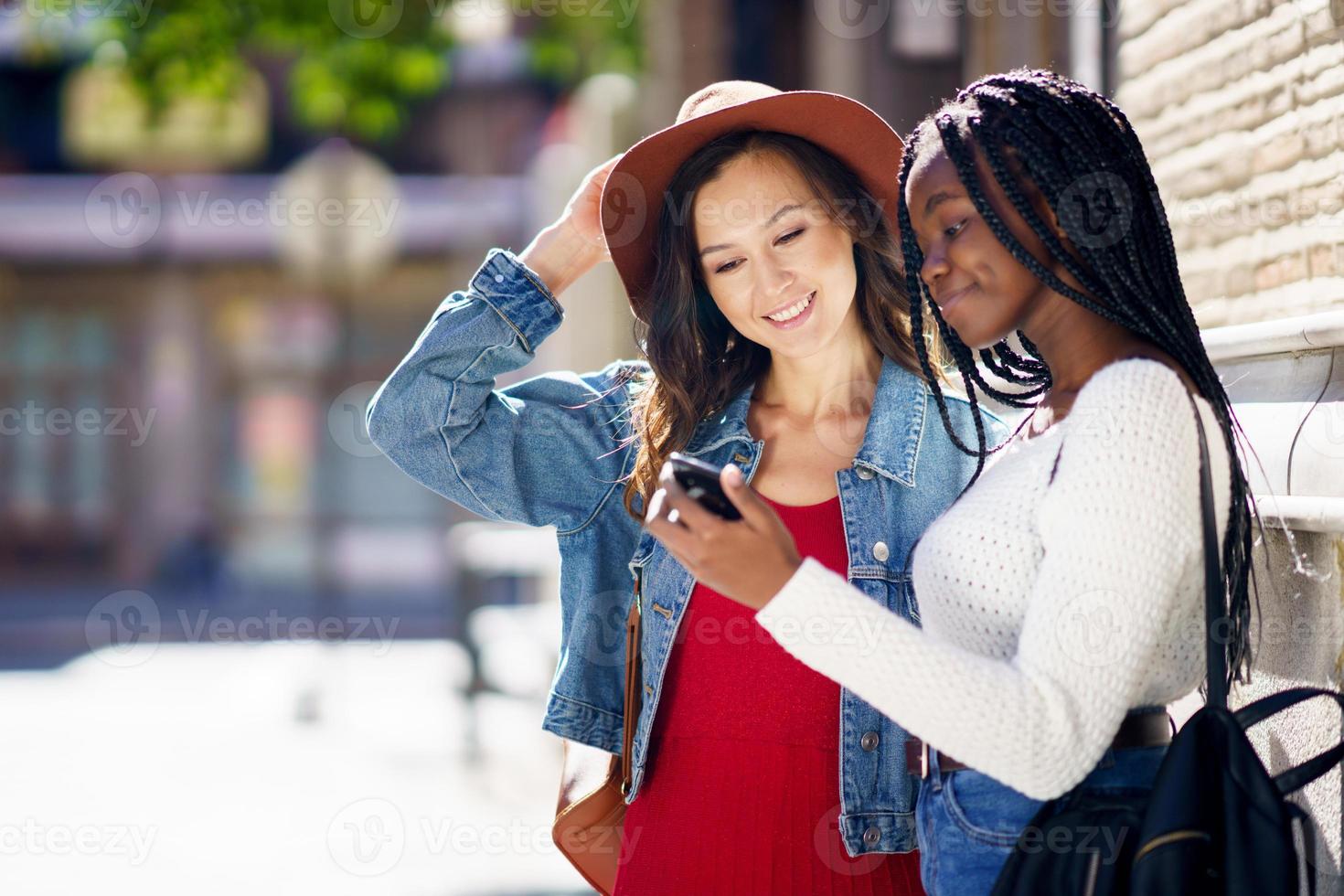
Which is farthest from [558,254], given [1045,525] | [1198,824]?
[1198,824]

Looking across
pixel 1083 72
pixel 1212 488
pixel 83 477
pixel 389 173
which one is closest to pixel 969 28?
pixel 1083 72

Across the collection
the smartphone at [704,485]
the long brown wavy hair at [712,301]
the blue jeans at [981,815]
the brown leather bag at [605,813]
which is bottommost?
the brown leather bag at [605,813]

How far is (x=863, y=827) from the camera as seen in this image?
2078mm

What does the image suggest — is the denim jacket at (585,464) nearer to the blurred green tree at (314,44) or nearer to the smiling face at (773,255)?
the smiling face at (773,255)

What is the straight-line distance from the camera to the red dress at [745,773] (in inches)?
82.4

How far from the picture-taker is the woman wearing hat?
213 centimetres

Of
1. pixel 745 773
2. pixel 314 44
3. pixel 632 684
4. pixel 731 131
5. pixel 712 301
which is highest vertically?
pixel 314 44

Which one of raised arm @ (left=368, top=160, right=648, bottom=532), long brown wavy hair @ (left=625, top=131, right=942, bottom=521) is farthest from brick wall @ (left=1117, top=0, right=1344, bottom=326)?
raised arm @ (left=368, top=160, right=648, bottom=532)

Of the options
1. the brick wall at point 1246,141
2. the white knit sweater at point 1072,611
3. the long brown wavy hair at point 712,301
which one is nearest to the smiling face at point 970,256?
the white knit sweater at point 1072,611

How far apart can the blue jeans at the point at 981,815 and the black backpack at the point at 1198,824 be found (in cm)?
3

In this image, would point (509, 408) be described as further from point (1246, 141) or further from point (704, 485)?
point (1246, 141)

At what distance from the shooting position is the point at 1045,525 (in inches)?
60.4

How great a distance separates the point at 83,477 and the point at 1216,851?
53.6 ft

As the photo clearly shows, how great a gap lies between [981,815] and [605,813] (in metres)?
0.86
